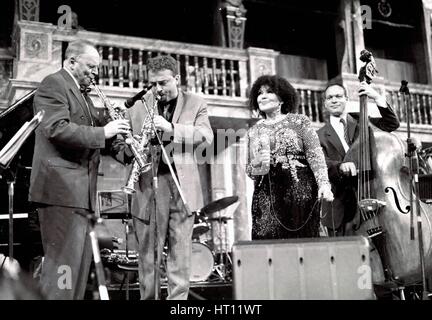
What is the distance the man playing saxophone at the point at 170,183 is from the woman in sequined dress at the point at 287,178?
39 centimetres

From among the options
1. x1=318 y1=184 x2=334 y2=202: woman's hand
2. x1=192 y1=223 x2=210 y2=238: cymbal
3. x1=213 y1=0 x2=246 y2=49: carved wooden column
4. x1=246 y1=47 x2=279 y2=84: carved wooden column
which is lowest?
→ x1=192 y1=223 x2=210 y2=238: cymbal

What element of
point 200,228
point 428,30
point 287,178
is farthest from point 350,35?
point 287,178

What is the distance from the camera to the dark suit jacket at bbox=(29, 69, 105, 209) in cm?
311

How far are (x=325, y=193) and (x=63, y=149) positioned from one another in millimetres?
1604

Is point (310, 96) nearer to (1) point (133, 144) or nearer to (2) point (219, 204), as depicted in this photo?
(2) point (219, 204)

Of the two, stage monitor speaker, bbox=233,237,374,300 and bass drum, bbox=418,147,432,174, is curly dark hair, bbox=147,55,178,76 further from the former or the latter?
bass drum, bbox=418,147,432,174

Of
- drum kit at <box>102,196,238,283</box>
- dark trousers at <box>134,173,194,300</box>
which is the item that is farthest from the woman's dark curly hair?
drum kit at <box>102,196,238,283</box>

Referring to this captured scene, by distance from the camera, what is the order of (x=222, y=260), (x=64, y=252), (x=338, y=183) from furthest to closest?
(x=222, y=260)
(x=338, y=183)
(x=64, y=252)

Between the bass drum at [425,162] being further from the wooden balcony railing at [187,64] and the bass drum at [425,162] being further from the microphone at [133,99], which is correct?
the microphone at [133,99]

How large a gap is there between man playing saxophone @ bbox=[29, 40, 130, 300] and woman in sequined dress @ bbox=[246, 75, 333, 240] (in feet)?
3.03

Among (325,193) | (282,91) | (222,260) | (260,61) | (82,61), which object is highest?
(260,61)

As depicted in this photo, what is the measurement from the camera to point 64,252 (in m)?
3.04

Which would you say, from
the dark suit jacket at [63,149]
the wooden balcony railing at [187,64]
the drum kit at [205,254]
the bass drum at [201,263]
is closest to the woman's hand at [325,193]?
the dark suit jacket at [63,149]

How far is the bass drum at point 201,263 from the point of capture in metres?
6.86
